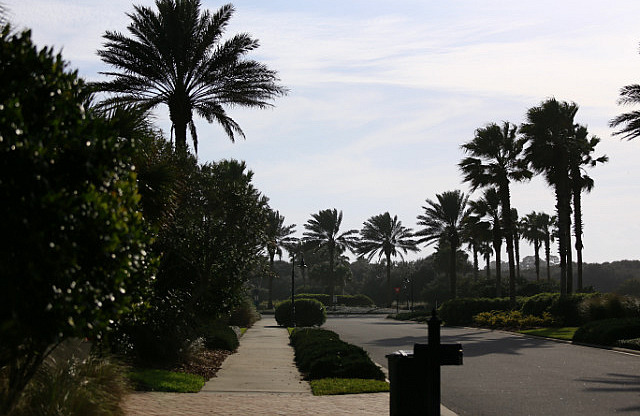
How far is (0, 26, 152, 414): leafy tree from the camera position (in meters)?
5.20

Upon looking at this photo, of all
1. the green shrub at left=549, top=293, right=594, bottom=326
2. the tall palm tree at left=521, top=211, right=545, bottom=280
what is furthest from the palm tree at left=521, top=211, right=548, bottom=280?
the green shrub at left=549, top=293, right=594, bottom=326

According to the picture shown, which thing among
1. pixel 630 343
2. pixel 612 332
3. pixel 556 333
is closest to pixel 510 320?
pixel 556 333

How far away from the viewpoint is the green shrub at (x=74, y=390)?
312 inches

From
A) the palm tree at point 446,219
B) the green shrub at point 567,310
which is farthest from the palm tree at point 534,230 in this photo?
the green shrub at point 567,310

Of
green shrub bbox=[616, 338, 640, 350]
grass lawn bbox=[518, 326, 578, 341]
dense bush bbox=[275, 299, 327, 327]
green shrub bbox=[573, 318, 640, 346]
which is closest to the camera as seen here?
green shrub bbox=[616, 338, 640, 350]

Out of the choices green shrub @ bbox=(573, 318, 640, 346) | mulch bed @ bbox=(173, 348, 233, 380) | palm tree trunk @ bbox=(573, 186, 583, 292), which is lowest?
mulch bed @ bbox=(173, 348, 233, 380)

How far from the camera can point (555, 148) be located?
131 feet

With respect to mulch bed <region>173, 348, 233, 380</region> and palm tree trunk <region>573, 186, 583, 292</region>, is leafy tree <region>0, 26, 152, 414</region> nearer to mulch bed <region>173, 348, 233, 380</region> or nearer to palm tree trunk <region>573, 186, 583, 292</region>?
mulch bed <region>173, 348, 233, 380</region>

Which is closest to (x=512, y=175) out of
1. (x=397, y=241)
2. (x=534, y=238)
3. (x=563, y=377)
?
(x=563, y=377)

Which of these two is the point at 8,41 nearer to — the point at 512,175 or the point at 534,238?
the point at 512,175

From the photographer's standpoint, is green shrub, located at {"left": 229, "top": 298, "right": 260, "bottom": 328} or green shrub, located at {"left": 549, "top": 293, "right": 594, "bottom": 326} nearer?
green shrub, located at {"left": 549, "top": 293, "right": 594, "bottom": 326}

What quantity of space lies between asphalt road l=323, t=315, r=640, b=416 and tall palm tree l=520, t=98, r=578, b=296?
1766cm

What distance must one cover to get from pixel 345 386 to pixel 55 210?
874cm

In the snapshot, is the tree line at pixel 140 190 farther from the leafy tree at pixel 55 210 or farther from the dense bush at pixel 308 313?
the dense bush at pixel 308 313
